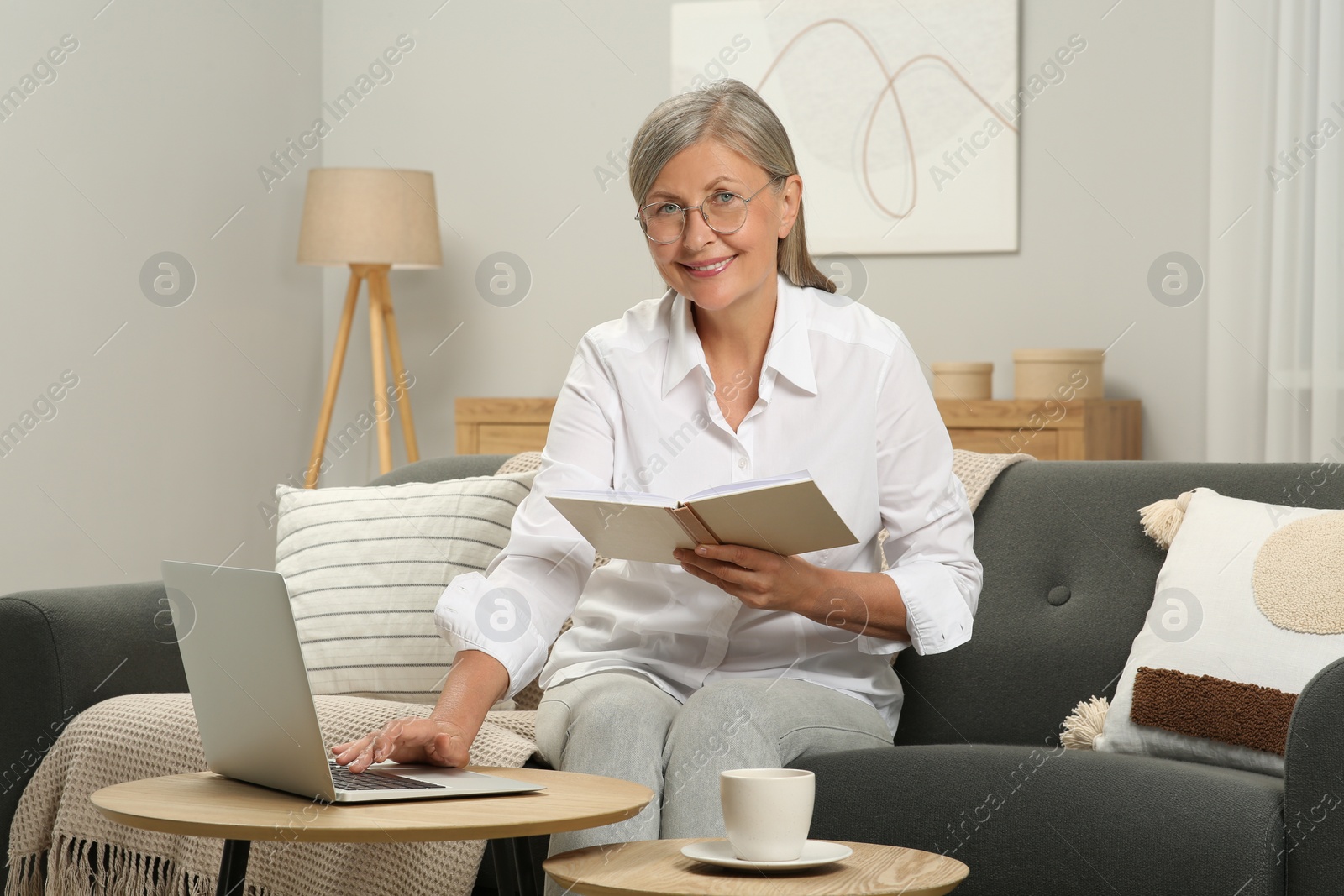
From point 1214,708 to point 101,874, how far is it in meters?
1.47

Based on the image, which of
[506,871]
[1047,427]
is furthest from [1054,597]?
[1047,427]

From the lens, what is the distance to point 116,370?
374 centimetres

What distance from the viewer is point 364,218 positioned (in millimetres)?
3943

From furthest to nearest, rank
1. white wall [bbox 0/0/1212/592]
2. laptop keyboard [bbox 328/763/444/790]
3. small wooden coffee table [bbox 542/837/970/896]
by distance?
white wall [bbox 0/0/1212/592], laptop keyboard [bbox 328/763/444/790], small wooden coffee table [bbox 542/837/970/896]

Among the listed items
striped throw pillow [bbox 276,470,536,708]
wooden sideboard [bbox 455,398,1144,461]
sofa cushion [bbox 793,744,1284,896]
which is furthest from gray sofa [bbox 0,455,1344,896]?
wooden sideboard [bbox 455,398,1144,461]

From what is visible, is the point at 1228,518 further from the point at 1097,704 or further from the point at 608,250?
the point at 608,250

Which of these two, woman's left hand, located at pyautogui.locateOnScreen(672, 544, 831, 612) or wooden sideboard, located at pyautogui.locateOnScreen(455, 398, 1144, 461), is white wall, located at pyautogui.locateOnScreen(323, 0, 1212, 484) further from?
woman's left hand, located at pyautogui.locateOnScreen(672, 544, 831, 612)

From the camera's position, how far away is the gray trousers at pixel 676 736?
1.30 m

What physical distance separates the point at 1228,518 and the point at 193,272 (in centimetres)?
311

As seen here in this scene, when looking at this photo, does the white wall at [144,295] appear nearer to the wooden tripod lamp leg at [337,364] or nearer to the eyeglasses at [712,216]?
the wooden tripod lamp leg at [337,364]

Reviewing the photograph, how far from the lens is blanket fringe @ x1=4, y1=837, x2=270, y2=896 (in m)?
1.77

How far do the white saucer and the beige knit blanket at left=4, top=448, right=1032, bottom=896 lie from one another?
548 mm

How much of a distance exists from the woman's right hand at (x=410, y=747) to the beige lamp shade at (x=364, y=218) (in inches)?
112

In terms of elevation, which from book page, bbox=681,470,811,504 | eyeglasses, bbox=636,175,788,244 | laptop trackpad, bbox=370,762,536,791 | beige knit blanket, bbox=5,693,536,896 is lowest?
beige knit blanket, bbox=5,693,536,896
